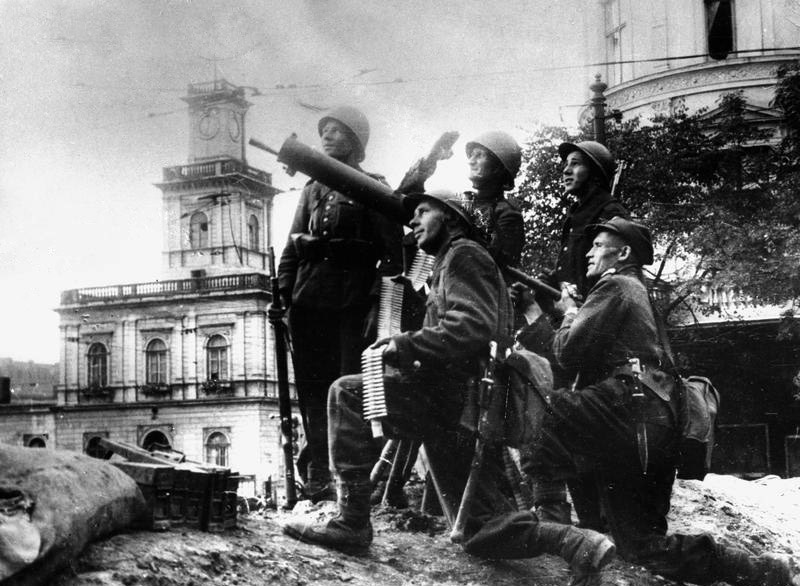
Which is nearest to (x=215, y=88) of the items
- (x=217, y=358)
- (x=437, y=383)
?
(x=437, y=383)

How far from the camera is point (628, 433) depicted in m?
6.24

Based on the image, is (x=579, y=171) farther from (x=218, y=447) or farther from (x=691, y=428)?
(x=218, y=447)

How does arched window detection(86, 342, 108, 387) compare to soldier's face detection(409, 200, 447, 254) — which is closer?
soldier's face detection(409, 200, 447, 254)

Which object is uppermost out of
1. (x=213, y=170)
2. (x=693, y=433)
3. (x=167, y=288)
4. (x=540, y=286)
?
(x=167, y=288)

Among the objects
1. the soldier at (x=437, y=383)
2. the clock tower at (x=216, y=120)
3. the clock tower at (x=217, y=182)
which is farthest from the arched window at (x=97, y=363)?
the soldier at (x=437, y=383)

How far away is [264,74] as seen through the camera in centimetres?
976

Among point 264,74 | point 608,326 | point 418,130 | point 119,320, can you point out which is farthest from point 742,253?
point 119,320

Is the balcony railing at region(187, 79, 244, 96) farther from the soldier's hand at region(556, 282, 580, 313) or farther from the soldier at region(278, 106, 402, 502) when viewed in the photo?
the soldier's hand at region(556, 282, 580, 313)

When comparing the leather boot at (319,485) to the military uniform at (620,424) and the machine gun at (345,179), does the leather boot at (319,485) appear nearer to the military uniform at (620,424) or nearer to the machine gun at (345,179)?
the military uniform at (620,424)

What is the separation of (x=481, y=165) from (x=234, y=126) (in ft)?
12.6

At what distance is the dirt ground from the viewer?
15.5ft

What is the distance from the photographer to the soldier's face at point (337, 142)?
286 inches

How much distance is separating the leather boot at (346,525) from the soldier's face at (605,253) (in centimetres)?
199

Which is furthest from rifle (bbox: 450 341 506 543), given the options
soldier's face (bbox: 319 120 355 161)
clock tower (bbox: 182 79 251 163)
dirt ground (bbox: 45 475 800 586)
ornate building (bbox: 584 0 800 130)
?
ornate building (bbox: 584 0 800 130)
